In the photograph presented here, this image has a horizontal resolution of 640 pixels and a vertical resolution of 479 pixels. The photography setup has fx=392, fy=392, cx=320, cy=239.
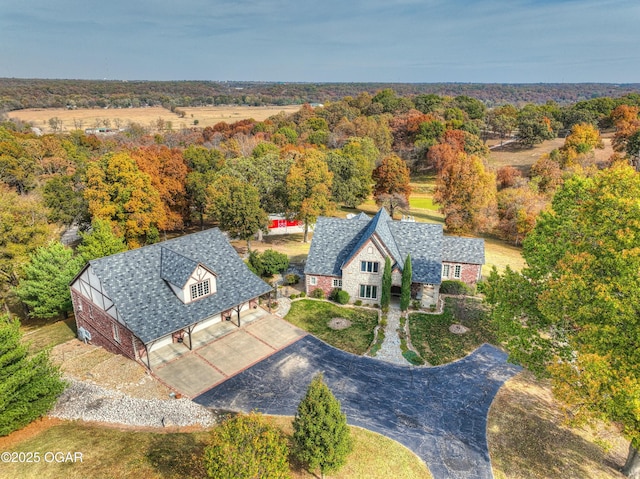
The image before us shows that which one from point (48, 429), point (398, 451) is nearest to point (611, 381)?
point (398, 451)

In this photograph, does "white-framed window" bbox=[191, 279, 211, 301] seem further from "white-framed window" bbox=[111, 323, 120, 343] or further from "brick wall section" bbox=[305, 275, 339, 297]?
"brick wall section" bbox=[305, 275, 339, 297]

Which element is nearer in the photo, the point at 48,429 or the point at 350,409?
the point at 48,429

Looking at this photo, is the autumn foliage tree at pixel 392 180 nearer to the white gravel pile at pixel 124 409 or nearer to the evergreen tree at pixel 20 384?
the white gravel pile at pixel 124 409

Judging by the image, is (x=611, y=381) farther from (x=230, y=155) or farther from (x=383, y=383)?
(x=230, y=155)

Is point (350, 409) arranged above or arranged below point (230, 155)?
below

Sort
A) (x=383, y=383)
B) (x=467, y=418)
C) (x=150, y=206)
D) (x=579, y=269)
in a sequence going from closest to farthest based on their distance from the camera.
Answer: (x=579, y=269), (x=467, y=418), (x=383, y=383), (x=150, y=206)

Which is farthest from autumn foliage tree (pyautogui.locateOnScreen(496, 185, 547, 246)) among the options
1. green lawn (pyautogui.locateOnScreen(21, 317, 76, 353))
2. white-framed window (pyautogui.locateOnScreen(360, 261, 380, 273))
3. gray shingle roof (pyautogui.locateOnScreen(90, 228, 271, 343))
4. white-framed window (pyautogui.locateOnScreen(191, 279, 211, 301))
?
green lawn (pyautogui.locateOnScreen(21, 317, 76, 353))
